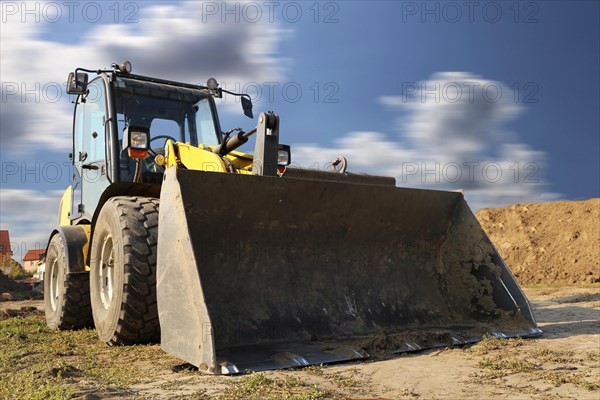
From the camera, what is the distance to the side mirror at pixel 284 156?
551 centimetres

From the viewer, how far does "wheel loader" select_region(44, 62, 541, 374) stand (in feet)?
13.5

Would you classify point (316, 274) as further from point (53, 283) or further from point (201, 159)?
point (53, 283)

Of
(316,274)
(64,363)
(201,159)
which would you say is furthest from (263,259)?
(64,363)

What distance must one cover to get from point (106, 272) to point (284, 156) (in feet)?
6.69

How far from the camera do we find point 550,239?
1906cm

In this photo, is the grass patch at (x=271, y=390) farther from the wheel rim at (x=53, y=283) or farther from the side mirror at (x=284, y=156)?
the wheel rim at (x=53, y=283)

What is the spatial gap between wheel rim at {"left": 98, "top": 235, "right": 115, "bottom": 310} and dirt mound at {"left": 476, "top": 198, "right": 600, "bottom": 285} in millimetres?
14187

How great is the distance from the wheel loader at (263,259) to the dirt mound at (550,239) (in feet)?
39.9

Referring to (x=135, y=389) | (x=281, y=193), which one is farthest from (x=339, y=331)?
(x=135, y=389)

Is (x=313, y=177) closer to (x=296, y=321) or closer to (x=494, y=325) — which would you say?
(x=296, y=321)

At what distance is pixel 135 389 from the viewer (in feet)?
10.9

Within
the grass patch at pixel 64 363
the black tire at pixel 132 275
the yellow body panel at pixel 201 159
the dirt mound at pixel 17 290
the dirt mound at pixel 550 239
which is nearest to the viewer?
the grass patch at pixel 64 363

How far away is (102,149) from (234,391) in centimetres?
398

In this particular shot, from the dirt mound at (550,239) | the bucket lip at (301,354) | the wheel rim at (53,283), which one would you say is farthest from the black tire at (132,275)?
the dirt mound at (550,239)
